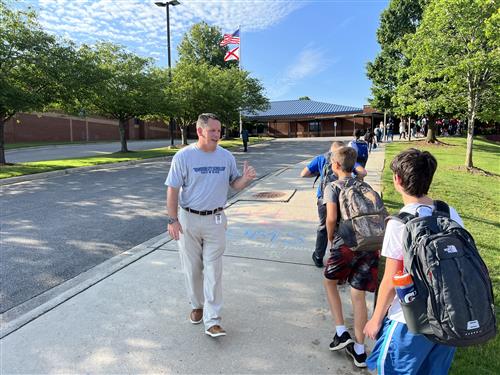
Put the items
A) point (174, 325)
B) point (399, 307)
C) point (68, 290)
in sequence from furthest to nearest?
point (68, 290)
point (174, 325)
point (399, 307)

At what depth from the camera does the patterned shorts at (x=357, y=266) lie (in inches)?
108

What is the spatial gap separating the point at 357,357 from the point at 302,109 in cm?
5097

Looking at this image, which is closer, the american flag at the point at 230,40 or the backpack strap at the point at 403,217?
the backpack strap at the point at 403,217

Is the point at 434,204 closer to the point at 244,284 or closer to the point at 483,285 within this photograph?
the point at 483,285

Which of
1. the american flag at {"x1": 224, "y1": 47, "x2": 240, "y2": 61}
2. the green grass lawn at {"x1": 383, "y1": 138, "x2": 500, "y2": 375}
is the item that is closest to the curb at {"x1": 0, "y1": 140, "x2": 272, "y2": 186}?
the green grass lawn at {"x1": 383, "y1": 138, "x2": 500, "y2": 375}

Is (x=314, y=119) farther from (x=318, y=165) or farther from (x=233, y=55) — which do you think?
(x=318, y=165)

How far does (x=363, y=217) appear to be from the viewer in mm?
2578

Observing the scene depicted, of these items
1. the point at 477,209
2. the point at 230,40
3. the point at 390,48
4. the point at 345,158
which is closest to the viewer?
the point at 345,158

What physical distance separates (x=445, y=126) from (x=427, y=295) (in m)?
46.7

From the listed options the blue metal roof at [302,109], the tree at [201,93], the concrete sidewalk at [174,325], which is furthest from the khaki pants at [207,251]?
the blue metal roof at [302,109]

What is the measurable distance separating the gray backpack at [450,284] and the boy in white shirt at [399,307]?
17 cm

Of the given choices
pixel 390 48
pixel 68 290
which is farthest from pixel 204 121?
pixel 390 48

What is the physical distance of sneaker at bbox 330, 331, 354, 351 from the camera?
110 inches

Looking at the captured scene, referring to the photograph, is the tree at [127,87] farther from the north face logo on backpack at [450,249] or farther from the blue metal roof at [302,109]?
the blue metal roof at [302,109]
